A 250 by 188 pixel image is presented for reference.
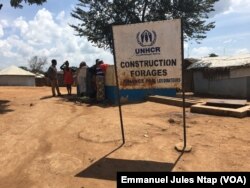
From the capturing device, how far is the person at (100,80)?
14413mm

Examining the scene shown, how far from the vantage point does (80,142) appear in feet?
26.0

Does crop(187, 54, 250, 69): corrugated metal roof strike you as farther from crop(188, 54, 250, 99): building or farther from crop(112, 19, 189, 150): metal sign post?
crop(112, 19, 189, 150): metal sign post

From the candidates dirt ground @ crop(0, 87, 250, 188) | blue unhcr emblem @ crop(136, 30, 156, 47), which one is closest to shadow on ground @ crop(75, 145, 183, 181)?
dirt ground @ crop(0, 87, 250, 188)

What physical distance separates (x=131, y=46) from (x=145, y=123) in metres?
2.48

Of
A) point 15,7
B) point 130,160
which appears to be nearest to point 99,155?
point 130,160

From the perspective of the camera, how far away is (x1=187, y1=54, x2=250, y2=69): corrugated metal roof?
21381 millimetres

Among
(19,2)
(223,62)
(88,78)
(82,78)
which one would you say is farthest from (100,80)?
(223,62)

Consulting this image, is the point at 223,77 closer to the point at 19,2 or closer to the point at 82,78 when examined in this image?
the point at 82,78

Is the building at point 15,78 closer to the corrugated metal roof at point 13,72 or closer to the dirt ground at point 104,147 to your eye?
the corrugated metal roof at point 13,72

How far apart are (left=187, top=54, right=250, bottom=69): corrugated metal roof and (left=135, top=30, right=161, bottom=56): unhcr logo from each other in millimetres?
14534
